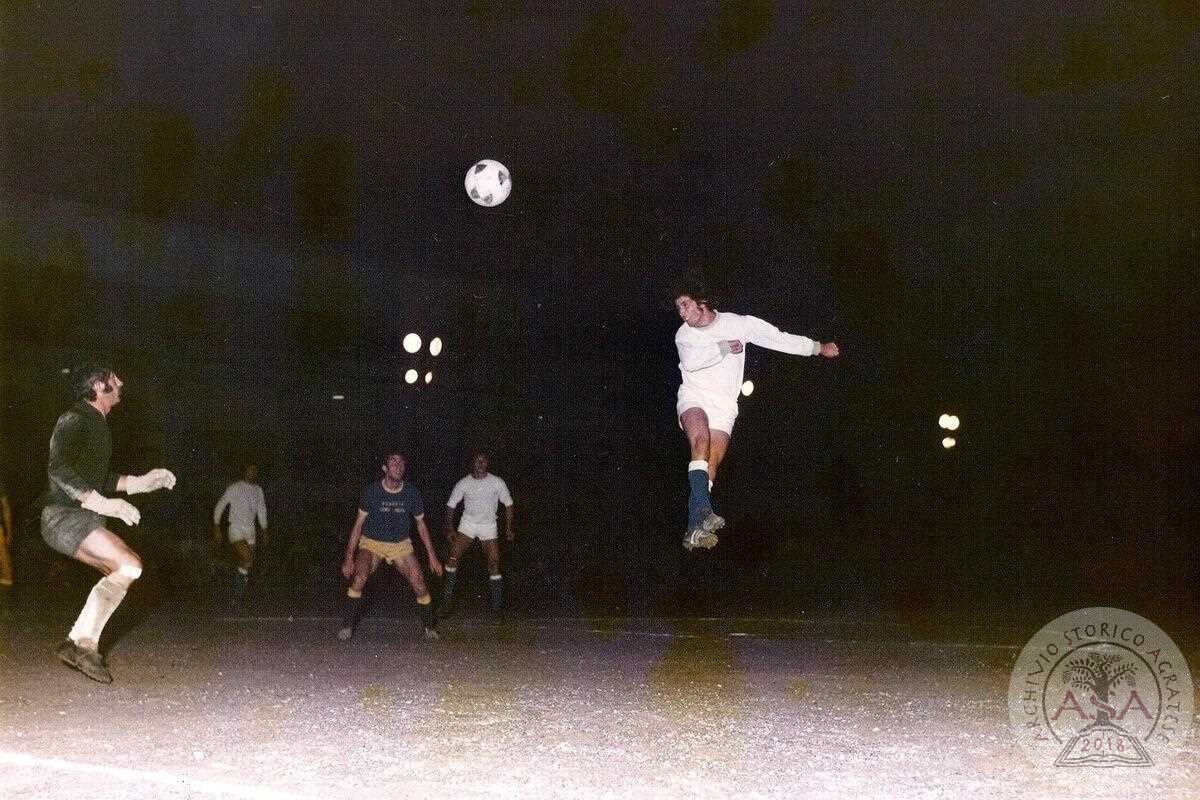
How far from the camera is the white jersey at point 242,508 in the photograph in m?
14.2

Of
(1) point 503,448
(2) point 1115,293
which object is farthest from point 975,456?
(1) point 503,448

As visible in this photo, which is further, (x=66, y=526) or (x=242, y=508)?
(x=242, y=508)

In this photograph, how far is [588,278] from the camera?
23891 millimetres

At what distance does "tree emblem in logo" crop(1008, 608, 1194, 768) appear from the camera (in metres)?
6.23

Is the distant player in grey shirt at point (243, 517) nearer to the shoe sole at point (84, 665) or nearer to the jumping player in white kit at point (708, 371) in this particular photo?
the shoe sole at point (84, 665)

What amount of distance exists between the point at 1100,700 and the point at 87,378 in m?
7.35

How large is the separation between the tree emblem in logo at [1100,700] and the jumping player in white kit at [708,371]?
2.40 m

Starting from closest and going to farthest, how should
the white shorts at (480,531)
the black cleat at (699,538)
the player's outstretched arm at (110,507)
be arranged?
1. the player's outstretched arm at (110,507)
2. the black cleat at (699,538)
3. the white shorts at (480,531)

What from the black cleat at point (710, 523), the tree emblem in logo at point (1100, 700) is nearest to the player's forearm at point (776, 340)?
the black cleat at point (710, 523)

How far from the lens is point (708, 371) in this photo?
7914 millimetres

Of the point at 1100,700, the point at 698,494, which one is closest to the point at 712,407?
the point at 698,494

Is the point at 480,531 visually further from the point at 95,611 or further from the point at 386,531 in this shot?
the point at 95,611

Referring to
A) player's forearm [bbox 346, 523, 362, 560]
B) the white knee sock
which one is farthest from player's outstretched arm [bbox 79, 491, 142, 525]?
player's forearm [bbox 346, 523, 362, 560]

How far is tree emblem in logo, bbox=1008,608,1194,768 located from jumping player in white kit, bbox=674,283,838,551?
240 cm
